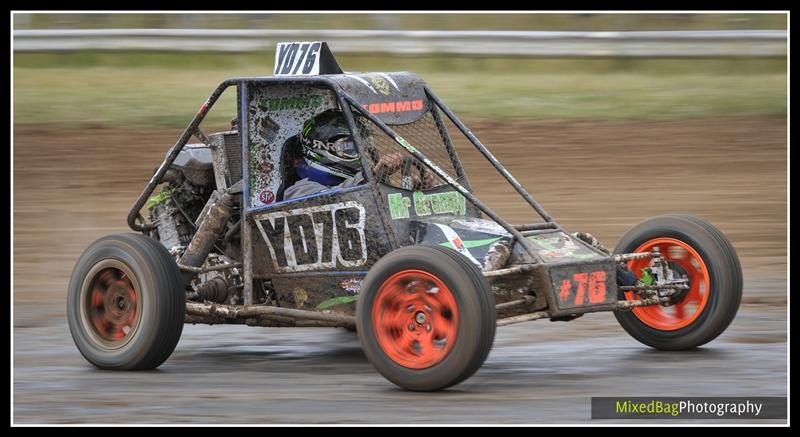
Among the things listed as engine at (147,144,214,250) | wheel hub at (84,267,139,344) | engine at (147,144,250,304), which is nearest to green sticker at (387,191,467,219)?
engine at (147,144,250,304)

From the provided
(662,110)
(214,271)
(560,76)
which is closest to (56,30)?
(560,76)

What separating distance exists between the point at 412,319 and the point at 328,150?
1412mm

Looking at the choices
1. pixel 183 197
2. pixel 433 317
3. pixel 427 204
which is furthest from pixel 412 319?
pixel 183 197

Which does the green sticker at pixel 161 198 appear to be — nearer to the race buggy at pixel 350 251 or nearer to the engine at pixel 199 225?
the engine at pixel 199 225

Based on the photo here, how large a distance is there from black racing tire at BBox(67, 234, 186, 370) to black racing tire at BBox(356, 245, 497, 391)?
121 cm

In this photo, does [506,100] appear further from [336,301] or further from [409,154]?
[336,301]

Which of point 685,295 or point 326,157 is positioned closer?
point 326,157

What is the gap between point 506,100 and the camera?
17.6 m

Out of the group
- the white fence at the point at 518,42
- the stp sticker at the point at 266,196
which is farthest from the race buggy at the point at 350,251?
the white fence at the point at 518,42

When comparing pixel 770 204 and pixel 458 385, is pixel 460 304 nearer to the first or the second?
pixel 458 385

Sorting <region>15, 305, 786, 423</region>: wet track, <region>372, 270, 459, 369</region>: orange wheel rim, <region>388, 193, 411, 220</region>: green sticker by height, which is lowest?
<region>15, 305, 786, 423</region>: wet track

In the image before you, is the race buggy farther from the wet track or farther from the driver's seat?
the wet track

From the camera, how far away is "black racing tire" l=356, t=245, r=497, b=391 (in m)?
7.18

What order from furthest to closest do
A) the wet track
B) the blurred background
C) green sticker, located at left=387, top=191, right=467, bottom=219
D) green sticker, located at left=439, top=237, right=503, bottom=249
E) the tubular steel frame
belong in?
the blurred background, green sticker, located at left=387, top=191, right=467, bottom=219, green sticker, located at left=439, top=237, right=503, bottom=249, the tubular steel frame, the wet track
